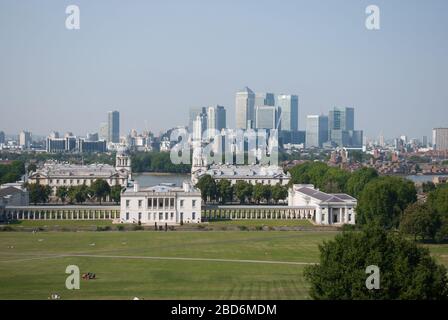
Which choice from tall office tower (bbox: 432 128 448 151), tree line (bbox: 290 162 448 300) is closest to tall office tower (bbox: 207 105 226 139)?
tall office tower (bbox: 432 128 448 151)

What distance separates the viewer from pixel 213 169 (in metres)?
77.2

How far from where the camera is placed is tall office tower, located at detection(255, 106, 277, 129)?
17138 cm

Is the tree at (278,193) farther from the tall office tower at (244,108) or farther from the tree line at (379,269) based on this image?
the tall office tower at (244,108)

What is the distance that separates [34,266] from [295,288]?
10.6m

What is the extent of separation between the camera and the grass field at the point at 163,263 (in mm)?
23562

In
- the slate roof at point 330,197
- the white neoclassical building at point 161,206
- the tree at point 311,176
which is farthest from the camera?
the tree at point 311,176

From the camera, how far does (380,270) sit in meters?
18.8

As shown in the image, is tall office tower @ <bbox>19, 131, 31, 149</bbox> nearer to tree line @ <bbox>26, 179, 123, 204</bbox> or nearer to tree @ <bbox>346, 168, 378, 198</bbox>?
tree line @ <bbox>26, 179, 123, 204</bbox>

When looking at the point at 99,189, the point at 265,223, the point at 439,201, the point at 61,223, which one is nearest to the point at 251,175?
the point at 99,189

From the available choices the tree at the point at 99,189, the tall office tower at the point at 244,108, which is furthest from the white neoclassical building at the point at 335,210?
the tall office tower at the point at 244,108

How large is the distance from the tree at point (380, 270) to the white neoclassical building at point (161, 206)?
2932 centimetres

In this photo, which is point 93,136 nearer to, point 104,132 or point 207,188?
point 104,132
